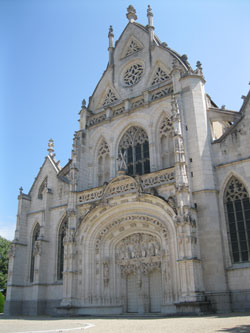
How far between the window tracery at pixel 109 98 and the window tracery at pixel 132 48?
3223mm

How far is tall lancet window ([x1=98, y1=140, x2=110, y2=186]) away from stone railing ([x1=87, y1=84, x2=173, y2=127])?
6.10 ft

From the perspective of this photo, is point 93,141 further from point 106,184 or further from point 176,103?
point 176,103

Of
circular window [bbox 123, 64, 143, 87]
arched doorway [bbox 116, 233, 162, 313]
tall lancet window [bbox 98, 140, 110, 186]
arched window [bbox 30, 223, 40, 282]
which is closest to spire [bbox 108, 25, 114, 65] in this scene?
circular window [bbox 123, 64, 143, 87]

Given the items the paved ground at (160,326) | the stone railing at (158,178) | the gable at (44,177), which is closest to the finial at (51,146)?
the gable at (44,177)

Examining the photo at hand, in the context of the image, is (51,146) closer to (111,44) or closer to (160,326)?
(111,44)

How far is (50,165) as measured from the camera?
26391 millimetres

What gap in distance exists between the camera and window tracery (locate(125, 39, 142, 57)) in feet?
85.1

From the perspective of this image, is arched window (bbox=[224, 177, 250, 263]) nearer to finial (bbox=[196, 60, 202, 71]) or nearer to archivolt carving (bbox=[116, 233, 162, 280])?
archivolt carving (bbox=[116, 233, 162, 280])

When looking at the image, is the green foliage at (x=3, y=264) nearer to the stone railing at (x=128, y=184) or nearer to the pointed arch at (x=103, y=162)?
the pointed arch at (x=103, y=162)

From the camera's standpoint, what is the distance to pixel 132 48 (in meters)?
26.3

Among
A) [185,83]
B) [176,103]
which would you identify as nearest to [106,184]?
[176,103]

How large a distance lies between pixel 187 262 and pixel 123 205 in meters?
5.47

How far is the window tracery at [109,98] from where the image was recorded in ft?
84.2

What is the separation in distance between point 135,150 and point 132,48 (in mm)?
8695
